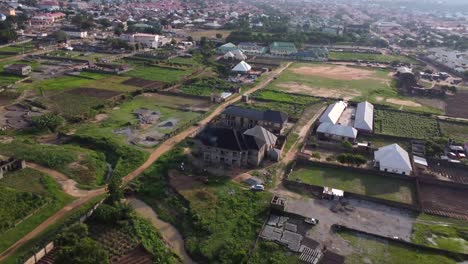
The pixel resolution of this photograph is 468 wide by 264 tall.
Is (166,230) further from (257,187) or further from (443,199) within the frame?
(443,199)

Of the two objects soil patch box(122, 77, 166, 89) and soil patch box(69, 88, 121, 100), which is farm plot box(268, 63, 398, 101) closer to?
soil patch box(122, 77, 166, 89)

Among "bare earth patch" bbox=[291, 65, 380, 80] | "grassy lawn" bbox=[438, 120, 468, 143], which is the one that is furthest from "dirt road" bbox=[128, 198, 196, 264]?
"bare earth patch" bbox=[291, 65, 380, 80]

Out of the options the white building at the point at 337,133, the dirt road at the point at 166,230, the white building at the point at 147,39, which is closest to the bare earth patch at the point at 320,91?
the white building at the point at 337,133

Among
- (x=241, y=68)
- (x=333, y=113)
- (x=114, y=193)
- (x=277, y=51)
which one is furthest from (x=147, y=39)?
(x=114, y=193)

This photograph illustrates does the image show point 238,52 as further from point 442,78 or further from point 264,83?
point 442,78

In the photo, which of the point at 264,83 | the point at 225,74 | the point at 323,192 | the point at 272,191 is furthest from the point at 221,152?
the point at 225,74

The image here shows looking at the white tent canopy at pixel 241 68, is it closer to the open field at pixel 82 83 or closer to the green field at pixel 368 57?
the open field at pixel 82 83
